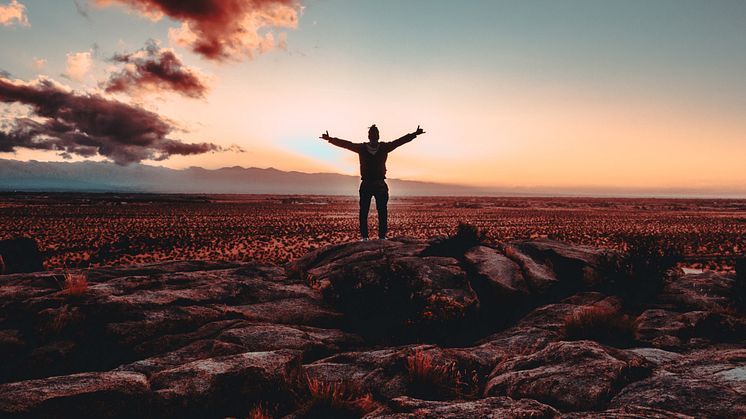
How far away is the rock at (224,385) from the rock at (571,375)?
8.85 feet

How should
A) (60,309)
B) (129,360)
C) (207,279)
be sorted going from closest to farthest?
(129,360) → (60,309) → (207,279)

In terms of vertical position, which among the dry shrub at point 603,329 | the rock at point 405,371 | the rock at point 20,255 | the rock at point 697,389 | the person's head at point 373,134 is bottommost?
the rock at point 405,371

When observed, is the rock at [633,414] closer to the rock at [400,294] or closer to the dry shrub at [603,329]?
the dry shrub at [603,329]

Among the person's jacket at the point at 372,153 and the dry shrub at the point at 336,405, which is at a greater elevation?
the person's jacket at the point at 372,153

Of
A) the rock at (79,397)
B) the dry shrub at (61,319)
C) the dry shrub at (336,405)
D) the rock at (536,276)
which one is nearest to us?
the rock at (79,397)

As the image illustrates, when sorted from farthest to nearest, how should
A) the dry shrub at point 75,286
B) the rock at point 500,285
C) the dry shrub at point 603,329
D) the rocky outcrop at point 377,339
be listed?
the rock at point 500,285 < the dry shrub at point 75,286 < the dry shrub at point 603,329 < the rocky outcrop at point 377,339

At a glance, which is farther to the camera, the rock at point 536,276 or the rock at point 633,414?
the rock at point 536,276

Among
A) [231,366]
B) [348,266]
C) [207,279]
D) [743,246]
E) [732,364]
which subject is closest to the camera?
[732,364]

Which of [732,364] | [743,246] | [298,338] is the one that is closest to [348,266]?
[298,338]

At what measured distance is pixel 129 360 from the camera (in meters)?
6.32

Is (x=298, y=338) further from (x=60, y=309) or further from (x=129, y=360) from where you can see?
(x=60, y=309)

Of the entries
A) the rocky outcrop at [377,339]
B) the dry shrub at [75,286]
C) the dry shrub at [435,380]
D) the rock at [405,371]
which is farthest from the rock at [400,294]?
the dry shrub at [75,286]

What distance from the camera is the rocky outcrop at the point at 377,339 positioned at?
14.6ft

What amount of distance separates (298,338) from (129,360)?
8.65 ft
